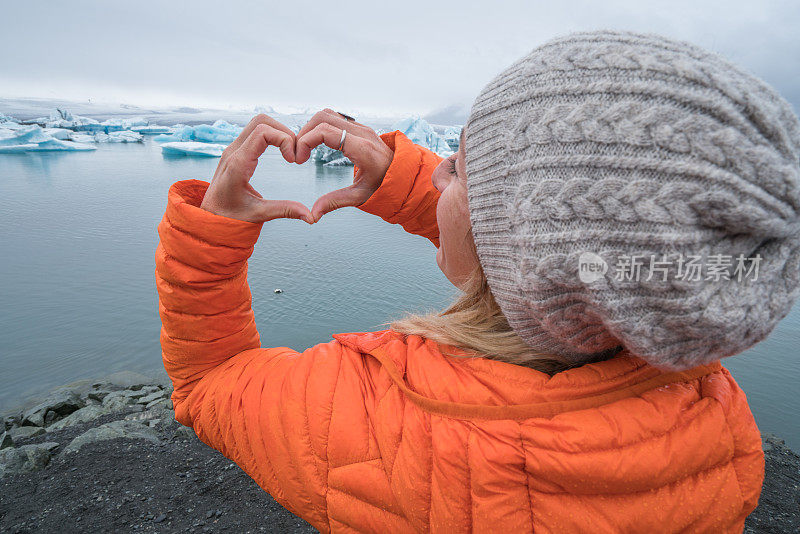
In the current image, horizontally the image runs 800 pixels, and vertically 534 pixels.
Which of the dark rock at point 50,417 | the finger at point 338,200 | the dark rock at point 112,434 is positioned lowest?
the dark rock at point 50,417

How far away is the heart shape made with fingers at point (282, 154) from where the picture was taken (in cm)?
95

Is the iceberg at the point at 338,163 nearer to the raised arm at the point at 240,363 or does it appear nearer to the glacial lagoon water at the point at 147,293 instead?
the glacial lagoon water at the point at 147,293

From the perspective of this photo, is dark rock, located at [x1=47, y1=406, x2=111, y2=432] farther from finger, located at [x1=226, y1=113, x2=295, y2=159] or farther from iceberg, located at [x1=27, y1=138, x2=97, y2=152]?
iceberg, located at [x1=27, y1=138, x2=97, y2=152]

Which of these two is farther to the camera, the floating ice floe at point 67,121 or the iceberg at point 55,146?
the floating ice floe at point 67,121

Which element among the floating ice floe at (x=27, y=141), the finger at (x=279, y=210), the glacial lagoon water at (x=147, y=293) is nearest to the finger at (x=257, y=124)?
the finger at (x=279, y=210)

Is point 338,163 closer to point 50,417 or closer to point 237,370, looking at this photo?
point 50,417

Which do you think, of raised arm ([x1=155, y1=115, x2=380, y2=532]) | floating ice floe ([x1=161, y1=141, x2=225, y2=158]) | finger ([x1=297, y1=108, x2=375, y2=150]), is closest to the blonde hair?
raised arm ([x1=155, y1=115, x2=380, y2=532])

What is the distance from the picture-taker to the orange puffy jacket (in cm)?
70

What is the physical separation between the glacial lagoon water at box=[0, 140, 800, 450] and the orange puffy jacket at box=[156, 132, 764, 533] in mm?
875

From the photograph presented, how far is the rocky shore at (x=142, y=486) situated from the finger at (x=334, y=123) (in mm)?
1436

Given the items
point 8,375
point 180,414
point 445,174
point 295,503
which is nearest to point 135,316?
point 8,375

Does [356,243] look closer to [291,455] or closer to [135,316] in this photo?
[135,316]

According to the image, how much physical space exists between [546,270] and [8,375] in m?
3.87

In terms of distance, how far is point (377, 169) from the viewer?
3.73ft
